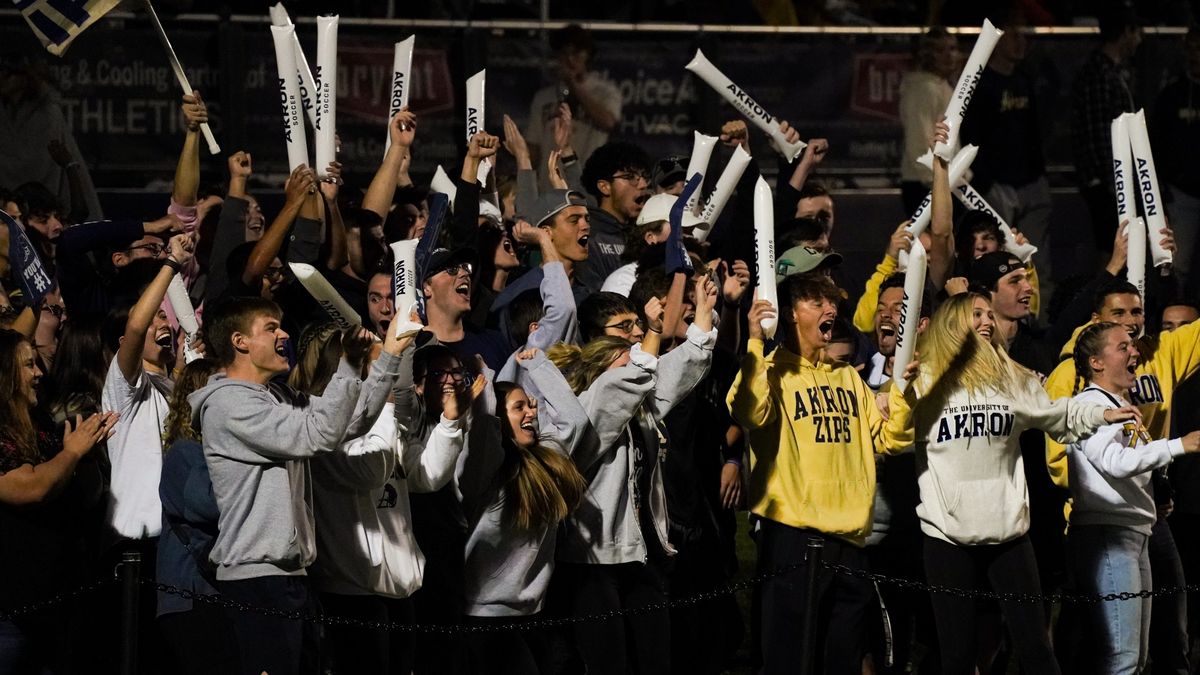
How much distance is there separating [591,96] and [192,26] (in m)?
2.80

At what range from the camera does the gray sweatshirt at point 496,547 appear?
324 inches

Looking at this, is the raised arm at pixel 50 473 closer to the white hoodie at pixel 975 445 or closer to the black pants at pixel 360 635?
the black pants at pixel 360 635

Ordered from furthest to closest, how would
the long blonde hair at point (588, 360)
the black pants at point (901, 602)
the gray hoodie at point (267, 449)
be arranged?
1. the black pants at point (901, 602)
2. the long blonde hair at point (588, 360)
3. the gray hoodie at point (267, 449)

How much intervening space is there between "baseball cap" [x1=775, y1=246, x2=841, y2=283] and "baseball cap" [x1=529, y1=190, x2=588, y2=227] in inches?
41.4

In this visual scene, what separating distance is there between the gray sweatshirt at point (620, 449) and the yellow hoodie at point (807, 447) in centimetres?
28

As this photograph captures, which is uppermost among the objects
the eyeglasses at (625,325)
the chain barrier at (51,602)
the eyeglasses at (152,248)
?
the eyeglasses at (152,248)

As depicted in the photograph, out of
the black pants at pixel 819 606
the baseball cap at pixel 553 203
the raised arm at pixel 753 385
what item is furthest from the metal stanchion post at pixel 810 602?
the baseball cap at pixel 553 203

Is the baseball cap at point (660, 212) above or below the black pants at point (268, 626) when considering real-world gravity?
above

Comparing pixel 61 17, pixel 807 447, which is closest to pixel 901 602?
pixel 807 447

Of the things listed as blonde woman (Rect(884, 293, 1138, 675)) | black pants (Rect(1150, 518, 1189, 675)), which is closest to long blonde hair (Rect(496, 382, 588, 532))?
blonde woman (Rect(884, 293, 1138, 675))

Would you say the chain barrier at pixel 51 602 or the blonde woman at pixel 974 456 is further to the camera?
the blonde woman at pixel 974 456

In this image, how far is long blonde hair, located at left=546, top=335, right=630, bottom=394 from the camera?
28.5 ft

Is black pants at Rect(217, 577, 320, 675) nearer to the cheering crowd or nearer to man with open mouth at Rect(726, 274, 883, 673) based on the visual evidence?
the cheering crowd

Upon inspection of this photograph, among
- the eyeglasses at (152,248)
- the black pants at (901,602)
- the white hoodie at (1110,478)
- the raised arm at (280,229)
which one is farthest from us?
the eyeglasses at (152,248)
